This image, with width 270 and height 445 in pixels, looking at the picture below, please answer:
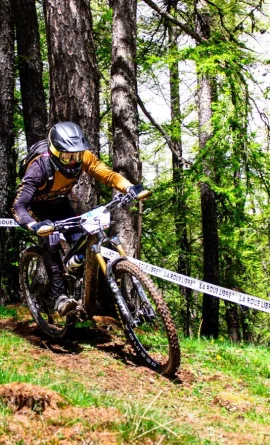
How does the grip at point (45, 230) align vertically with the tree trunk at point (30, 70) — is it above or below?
below

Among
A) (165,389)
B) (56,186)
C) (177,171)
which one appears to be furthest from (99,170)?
(177,171)

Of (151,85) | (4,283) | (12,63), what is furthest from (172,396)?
(151,85)

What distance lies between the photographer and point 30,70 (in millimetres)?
10844

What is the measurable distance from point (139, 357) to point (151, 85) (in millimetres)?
12192

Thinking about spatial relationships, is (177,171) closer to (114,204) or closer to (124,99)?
(124,99)

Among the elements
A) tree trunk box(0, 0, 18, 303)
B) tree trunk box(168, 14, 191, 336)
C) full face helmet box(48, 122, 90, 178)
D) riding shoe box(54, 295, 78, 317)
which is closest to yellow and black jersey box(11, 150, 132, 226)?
full face helmet box(48, 122, 90, 178)

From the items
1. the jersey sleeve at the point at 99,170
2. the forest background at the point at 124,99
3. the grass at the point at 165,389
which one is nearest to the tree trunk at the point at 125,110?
the forest background at the point at 124,99

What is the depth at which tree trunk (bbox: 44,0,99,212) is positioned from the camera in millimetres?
6941

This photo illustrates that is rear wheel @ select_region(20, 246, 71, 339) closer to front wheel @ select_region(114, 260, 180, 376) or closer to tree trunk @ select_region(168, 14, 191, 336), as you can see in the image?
front wheel @ select_region(114, 260, 180, 376)

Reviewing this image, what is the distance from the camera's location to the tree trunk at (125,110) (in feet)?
25.4

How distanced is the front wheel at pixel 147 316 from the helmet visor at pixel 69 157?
1156mm

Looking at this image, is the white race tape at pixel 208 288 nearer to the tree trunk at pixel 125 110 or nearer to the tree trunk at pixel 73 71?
the tree trunk at pixel 125 110

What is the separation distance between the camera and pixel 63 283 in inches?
227

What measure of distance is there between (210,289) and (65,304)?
1898 mm
